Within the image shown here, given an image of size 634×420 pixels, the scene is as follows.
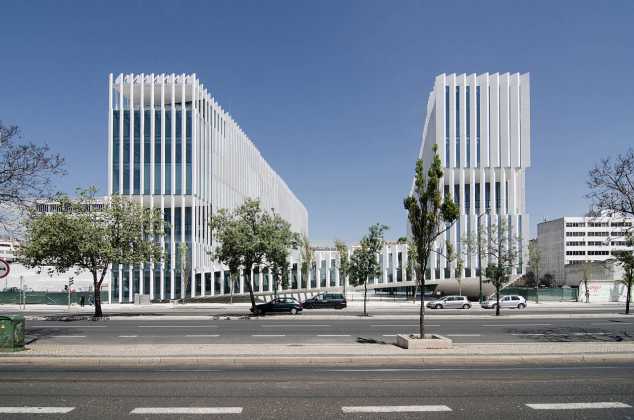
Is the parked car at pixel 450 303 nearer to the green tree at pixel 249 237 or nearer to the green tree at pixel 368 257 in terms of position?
the green tree at pixel 368 257

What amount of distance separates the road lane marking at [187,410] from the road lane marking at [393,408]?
1957 millimetres

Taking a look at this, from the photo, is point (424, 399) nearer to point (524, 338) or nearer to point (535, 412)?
point (535, 412)

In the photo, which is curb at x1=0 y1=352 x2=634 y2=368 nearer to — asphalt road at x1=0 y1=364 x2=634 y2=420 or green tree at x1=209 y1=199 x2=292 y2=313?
asphalt road at x1=0 y1=364 x2=634 y2=420

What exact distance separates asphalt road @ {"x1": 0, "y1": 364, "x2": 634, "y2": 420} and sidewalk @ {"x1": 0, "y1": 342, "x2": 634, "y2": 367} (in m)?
0.84

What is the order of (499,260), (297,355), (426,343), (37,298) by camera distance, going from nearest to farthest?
(297,355) < (426,343) < (499,260) < (37,298)

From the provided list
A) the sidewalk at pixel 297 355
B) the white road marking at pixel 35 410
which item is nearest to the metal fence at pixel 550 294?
the sidewalk at pixel 297 355

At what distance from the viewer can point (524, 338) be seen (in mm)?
21609

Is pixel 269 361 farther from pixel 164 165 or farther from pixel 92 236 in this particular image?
pixel 164 165

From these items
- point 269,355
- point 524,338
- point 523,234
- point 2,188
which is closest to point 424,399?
point 269,355

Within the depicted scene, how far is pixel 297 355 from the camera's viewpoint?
15578mm

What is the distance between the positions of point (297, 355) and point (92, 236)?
21849 millimetres

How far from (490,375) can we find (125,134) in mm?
55226

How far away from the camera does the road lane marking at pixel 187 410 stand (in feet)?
30.5

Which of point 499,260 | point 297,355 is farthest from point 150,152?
point 297,355
